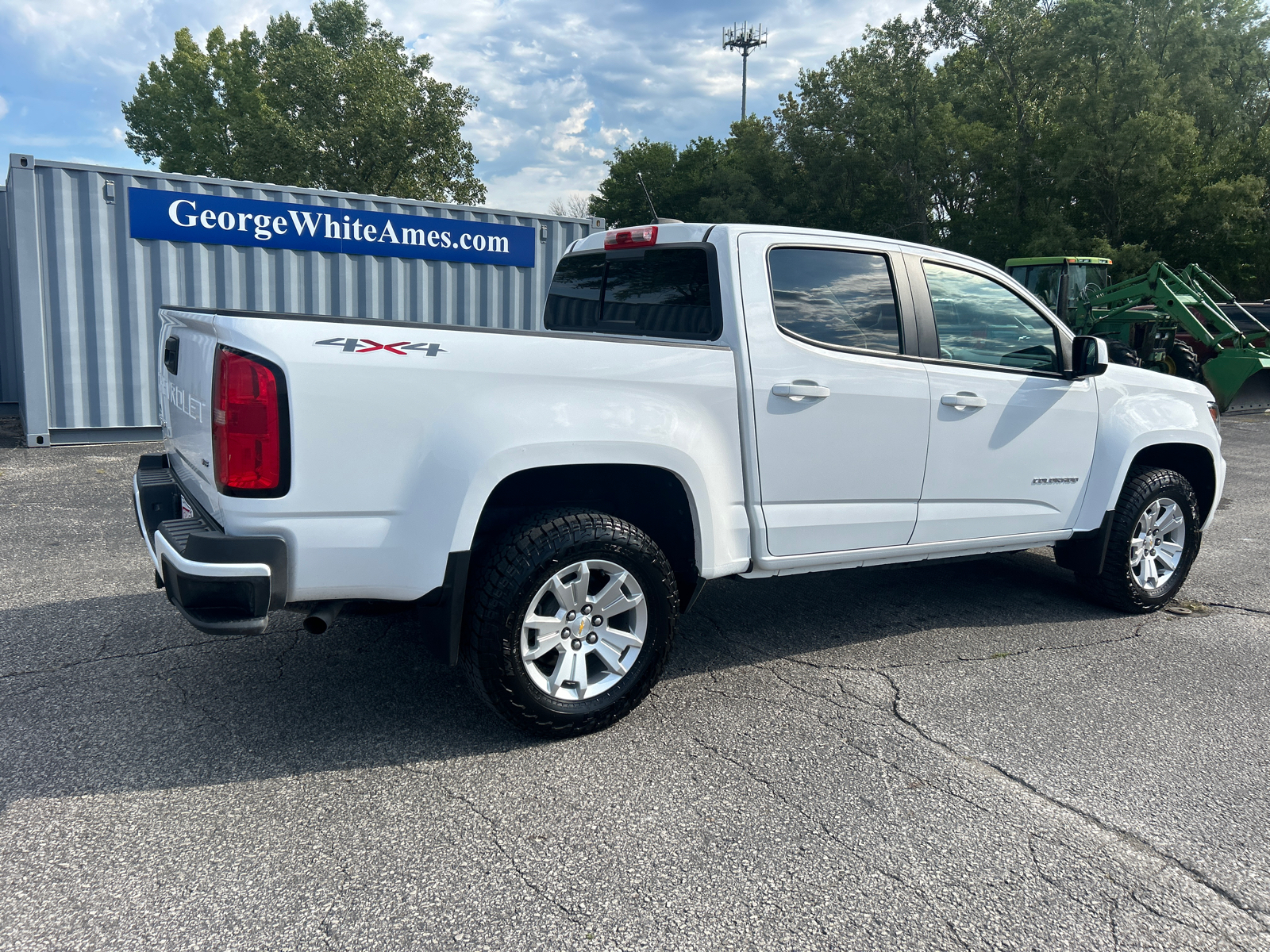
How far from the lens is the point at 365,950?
2248mm

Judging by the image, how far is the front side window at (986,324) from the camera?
170 inches

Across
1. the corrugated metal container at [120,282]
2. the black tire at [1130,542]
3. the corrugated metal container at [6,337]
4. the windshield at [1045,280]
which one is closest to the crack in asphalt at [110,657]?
the black tire at [1130,542]

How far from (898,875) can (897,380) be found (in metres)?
2.13

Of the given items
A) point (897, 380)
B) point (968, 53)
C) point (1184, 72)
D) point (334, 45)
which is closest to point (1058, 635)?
point (897, 380)

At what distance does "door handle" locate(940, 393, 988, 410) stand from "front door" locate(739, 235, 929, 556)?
0.13 m

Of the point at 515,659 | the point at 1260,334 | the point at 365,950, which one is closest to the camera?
the point at 365,950

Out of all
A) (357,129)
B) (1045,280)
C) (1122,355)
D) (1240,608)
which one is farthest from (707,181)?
(1240,608)

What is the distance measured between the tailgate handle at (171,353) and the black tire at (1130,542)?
14.9ft

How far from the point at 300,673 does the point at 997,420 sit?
10.9 feet

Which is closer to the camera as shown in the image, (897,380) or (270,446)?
(270,446)

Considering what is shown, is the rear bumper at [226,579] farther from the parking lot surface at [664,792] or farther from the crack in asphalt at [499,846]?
the crack in asphalt at [499,846]

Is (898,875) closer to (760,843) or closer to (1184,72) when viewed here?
(760,843)

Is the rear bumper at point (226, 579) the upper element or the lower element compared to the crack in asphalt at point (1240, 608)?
upper

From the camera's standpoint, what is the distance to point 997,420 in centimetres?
439
